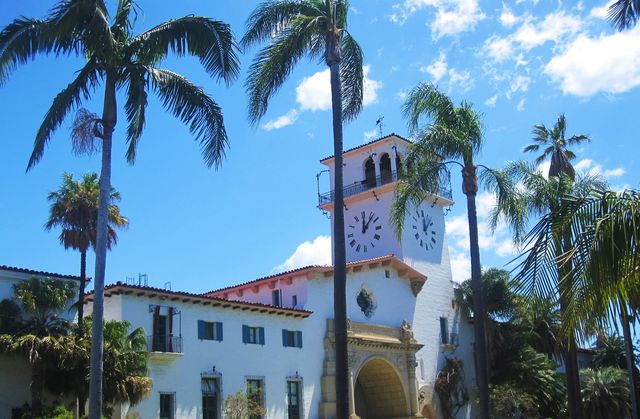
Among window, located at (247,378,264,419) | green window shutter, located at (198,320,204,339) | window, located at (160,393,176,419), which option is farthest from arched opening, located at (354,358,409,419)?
window, located at (160,393,176,419)

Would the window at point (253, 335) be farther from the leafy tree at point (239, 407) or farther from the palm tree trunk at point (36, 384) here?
the palm tree trunk at point (36, 384)

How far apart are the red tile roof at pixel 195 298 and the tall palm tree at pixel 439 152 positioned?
10022mm

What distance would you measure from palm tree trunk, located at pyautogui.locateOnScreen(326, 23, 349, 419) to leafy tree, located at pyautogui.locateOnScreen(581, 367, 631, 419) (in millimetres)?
32672

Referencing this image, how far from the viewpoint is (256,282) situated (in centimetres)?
3950

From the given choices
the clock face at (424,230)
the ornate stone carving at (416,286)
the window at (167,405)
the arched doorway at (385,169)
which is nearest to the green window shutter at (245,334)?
the window at (167,405)

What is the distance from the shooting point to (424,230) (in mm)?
50719

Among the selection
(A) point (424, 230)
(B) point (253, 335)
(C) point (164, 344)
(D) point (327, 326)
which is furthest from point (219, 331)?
(A) point (424, 230)

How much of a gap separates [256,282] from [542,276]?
99.9 feet

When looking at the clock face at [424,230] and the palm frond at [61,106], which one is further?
the clock face at [424,230]

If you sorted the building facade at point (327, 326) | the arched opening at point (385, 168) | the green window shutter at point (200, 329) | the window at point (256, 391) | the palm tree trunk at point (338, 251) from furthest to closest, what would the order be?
the arched opening at point (385, 168), the window at point (256, 391), the green window shutter at point (200, 329), the building facade at point (327, 326), the palm tree trunk at point (338, 251)

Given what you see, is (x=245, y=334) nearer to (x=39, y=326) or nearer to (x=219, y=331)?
(x=219, y=331)

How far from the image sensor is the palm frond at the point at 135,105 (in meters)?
21.1

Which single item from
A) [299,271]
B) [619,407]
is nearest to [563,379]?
[619,407]

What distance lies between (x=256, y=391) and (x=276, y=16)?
17115 mm
